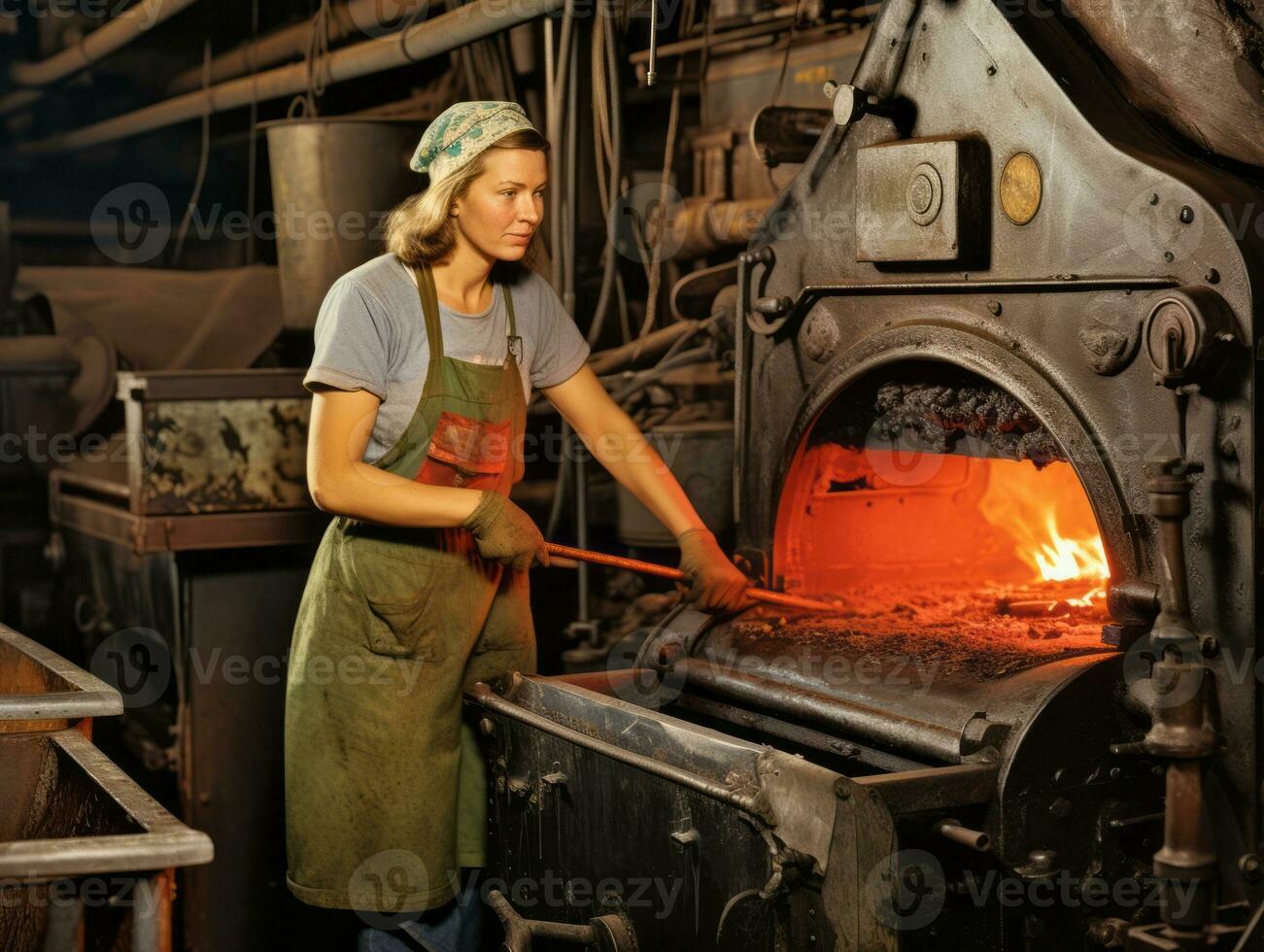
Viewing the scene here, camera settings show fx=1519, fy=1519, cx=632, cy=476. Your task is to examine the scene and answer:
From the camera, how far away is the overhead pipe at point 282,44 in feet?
15.6

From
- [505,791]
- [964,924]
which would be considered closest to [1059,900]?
[964,924]

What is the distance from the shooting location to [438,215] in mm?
2656

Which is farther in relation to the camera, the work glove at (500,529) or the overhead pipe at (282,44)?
the overhead pipe at (282,44)

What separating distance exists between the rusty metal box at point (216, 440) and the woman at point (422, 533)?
108cm

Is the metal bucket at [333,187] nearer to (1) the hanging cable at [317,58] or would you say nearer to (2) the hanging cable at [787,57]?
(1) the hanging cable at [317,58]

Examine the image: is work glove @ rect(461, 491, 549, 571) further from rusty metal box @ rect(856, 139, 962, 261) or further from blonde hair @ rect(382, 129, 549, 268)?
rusty metal box @ rect(856, 139, 962, 261)

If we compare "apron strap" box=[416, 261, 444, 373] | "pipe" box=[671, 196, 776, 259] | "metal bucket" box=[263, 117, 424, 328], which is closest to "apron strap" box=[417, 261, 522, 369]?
"apron strap" box=[416, 261, 444, 373]

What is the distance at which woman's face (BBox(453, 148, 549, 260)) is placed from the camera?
105 inches

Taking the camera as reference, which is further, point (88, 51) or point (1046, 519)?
point (88, 51)

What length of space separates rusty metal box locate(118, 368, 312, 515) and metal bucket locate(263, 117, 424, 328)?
68 cm

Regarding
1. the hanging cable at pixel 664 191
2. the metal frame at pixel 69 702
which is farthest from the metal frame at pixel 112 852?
the hanging cable at pixel 664 191

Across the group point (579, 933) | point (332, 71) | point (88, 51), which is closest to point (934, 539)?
point (579, 933)

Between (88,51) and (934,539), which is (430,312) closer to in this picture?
(934,539)

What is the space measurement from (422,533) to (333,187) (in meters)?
1.97
